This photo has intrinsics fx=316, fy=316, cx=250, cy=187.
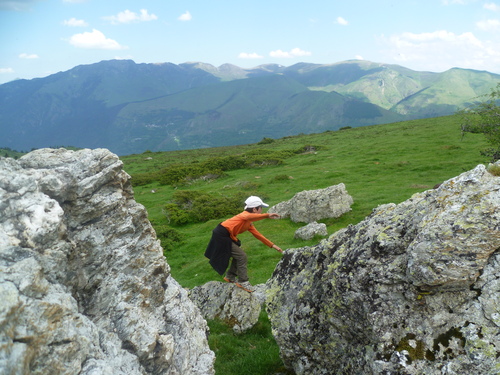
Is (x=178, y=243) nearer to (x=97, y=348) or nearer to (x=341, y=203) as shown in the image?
(x=341, y=203)

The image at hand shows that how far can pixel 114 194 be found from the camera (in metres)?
7.21

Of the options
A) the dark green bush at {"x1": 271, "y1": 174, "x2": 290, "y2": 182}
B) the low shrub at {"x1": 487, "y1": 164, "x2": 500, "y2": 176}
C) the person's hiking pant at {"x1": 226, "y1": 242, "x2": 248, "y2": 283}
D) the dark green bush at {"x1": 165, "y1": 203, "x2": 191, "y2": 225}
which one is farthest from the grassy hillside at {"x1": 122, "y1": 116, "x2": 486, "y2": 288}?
the low shrub at {"x1": 487, "y1": 164, "x2": 500, "y2": 176}

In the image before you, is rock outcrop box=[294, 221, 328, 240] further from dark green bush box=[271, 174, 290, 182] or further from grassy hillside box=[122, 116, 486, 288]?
dark green bush box=[271, 174, 290, 182]

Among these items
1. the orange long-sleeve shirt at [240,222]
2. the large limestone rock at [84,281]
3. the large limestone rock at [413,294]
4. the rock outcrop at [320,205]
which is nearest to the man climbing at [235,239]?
the orange long-sleeve shirt at [240,222]

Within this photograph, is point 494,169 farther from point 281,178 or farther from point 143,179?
point 143,179

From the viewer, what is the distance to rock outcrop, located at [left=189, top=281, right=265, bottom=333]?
12.1 metres

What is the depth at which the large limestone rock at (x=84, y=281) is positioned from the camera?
4219mm

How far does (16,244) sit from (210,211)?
1135 inches

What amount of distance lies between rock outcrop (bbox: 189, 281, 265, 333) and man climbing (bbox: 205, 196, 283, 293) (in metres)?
0.41

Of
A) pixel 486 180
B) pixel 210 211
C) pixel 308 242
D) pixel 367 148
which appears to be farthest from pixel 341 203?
pixel 367 148

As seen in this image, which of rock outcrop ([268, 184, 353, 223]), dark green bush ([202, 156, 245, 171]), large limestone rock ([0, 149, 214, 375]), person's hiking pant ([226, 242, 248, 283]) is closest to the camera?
large limestone rock ([0, 149, 214, 375])

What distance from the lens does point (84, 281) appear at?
635 centimetres

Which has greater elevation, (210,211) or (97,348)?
(97,348)

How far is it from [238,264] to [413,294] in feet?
24.3
